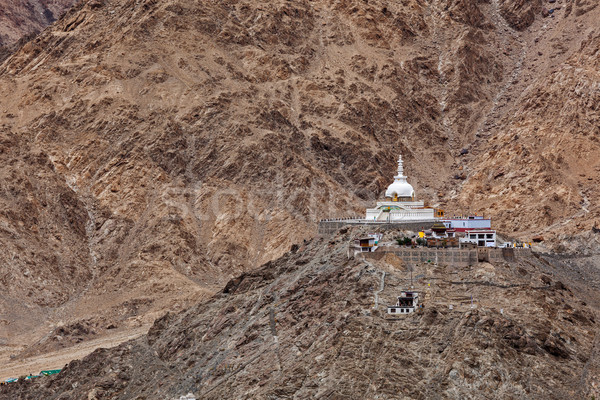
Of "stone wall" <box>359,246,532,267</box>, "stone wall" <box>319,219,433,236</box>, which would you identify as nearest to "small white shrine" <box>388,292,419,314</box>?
"stone wall" <box>359,246,532,267</box>

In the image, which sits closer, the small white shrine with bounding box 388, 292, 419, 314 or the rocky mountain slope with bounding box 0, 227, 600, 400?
the rocky mountain slope with bounding box 0, 227, 600, 400

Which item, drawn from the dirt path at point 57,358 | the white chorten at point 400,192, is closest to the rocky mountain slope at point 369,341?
the white chorten at point 400,192

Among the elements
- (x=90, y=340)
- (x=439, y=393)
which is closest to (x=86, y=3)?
(x=90, y=340)

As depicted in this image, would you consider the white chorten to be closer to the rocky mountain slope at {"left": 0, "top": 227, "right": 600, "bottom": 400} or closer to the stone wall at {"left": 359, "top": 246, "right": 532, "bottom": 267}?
the rocky mountain slope at {"left": 0, "top": 227, "right": 600, "bottom": 400}

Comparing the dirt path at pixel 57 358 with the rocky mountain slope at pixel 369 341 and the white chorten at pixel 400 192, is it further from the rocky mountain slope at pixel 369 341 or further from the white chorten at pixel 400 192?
the white chorten at pixel 400 192

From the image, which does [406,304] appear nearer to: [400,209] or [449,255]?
[449,255]
